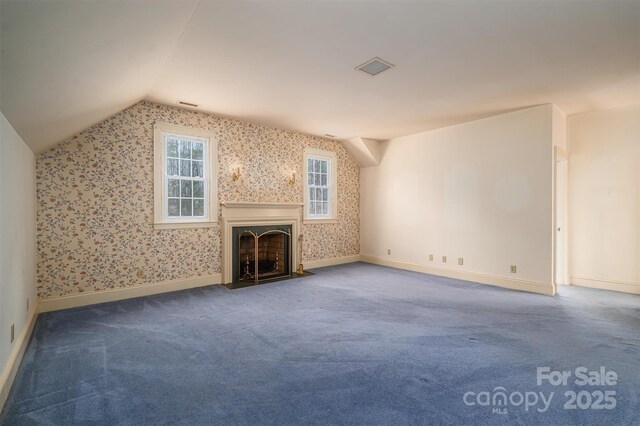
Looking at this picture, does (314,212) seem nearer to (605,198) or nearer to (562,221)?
(562,221)

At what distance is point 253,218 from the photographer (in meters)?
5.31

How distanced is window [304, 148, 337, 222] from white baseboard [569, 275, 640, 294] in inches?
174

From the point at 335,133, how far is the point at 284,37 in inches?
141

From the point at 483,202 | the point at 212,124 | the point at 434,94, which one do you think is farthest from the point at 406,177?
the point at 212,124

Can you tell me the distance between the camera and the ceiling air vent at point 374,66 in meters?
3.07

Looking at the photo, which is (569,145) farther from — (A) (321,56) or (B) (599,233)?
(A) (321,56)

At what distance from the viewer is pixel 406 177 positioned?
6.39 metres

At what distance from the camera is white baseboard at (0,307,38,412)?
195 cm

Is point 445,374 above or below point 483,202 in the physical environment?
below

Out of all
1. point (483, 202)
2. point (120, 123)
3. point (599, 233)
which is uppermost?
point (120, 123)

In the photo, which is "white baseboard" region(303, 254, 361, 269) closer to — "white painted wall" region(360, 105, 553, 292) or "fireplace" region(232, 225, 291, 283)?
"white painted wall" region(360, 105, 553, 292)

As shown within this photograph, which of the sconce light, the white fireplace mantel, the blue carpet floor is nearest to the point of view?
the blue carpet floor

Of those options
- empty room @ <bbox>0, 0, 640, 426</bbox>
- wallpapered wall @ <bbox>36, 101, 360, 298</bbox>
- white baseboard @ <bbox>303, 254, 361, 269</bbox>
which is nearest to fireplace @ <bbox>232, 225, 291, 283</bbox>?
empty room @ <bbox>0, 0, 640, 426</bbox>

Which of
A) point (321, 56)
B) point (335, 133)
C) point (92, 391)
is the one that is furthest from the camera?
point (335, 133)
